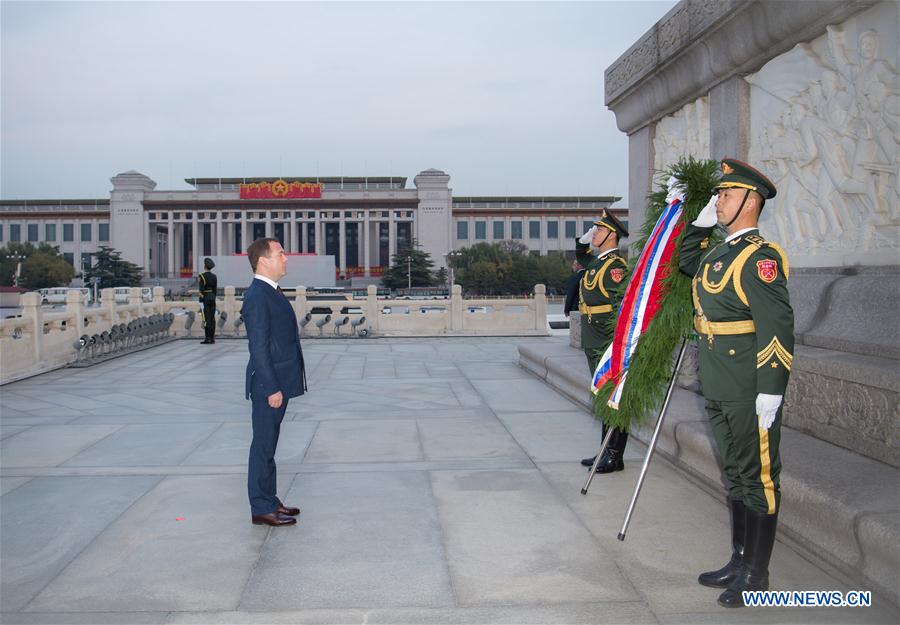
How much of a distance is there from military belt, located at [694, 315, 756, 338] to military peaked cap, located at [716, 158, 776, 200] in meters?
0.59

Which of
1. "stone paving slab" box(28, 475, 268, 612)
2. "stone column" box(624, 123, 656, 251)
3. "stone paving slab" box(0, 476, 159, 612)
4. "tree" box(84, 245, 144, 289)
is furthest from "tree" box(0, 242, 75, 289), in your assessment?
"stone paving slab" box(28, 475, 268, 612)

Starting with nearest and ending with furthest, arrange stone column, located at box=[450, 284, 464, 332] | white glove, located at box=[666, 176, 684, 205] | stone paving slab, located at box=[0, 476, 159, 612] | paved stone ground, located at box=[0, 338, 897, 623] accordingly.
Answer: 1. paved stone ground, located at box=[0, 338, 897, 623]
2. stone paving slab, located at box=[0, 476, 159, 612]
3. white glove, located at box=[666, 176, 684, 205]
4. stone column, located at box=[450, 284, 464, 332]

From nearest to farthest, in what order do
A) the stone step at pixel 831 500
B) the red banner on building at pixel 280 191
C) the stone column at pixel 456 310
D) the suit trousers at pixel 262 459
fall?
the stone step at pixel 831 500 → the suit trousers at pixel 262 459 → the stone column at pixel 456 310 → the red banner on building at pixel 280 191

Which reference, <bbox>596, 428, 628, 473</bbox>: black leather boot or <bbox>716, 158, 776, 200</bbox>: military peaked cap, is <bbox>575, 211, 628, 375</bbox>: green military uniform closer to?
<bbox>596, 428, 628, 473</bbox>: black leather boot

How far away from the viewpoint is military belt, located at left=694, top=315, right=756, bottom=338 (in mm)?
3254

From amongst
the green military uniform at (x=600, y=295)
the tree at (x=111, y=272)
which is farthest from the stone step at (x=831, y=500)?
the tree at (x=111, y=272)

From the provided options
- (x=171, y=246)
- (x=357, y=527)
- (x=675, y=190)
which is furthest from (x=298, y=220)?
(x=675, y=190)

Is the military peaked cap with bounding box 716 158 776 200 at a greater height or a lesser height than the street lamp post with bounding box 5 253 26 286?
lesser

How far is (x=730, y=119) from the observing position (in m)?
6.48

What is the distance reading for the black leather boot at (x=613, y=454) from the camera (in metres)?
5.19

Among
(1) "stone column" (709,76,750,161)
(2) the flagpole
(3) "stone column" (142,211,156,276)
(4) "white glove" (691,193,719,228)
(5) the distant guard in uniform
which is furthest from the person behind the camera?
(3) "stone column" (142,211,156,276)

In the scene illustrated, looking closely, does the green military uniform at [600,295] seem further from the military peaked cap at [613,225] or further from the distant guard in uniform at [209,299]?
the distant guard in uniform at [209,299]

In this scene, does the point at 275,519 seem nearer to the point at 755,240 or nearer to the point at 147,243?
the point at 755,240

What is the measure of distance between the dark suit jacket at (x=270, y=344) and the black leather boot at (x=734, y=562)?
2336 millimetres
